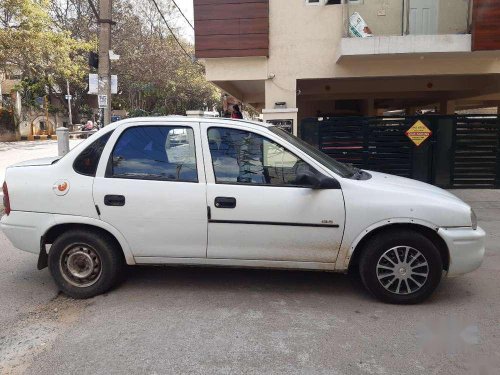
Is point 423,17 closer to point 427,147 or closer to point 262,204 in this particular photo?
point 427,147

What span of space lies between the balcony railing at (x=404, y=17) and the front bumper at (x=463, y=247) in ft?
23.0

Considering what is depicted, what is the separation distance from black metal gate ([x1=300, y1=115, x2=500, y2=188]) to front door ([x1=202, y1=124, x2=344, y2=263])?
655 centimetres

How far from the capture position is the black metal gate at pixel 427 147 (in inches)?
406

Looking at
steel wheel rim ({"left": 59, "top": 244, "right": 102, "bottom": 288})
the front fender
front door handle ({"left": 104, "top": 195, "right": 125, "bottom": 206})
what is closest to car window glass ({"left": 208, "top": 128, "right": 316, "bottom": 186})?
the front fender

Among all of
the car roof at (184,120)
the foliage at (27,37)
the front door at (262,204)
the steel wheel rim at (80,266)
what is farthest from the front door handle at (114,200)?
the foliage at (27,37)

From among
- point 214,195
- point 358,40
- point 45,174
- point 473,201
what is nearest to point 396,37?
point 358,40

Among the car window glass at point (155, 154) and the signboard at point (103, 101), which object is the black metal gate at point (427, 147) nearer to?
the signboard at point (103, 101)

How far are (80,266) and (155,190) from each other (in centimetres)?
108

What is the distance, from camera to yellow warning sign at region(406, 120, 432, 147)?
1018 centimetres

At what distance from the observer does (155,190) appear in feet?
13.8

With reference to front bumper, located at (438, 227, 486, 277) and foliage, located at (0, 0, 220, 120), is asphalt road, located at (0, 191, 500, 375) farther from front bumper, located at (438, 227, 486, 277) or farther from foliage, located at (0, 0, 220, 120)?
foliage, located at (0, 0, 220, 120)

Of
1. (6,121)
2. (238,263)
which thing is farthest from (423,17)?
(6,121)

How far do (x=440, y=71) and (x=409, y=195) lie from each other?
24.2 feet

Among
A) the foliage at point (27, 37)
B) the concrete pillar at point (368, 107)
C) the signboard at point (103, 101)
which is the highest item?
the foliage at point (27, 37)
